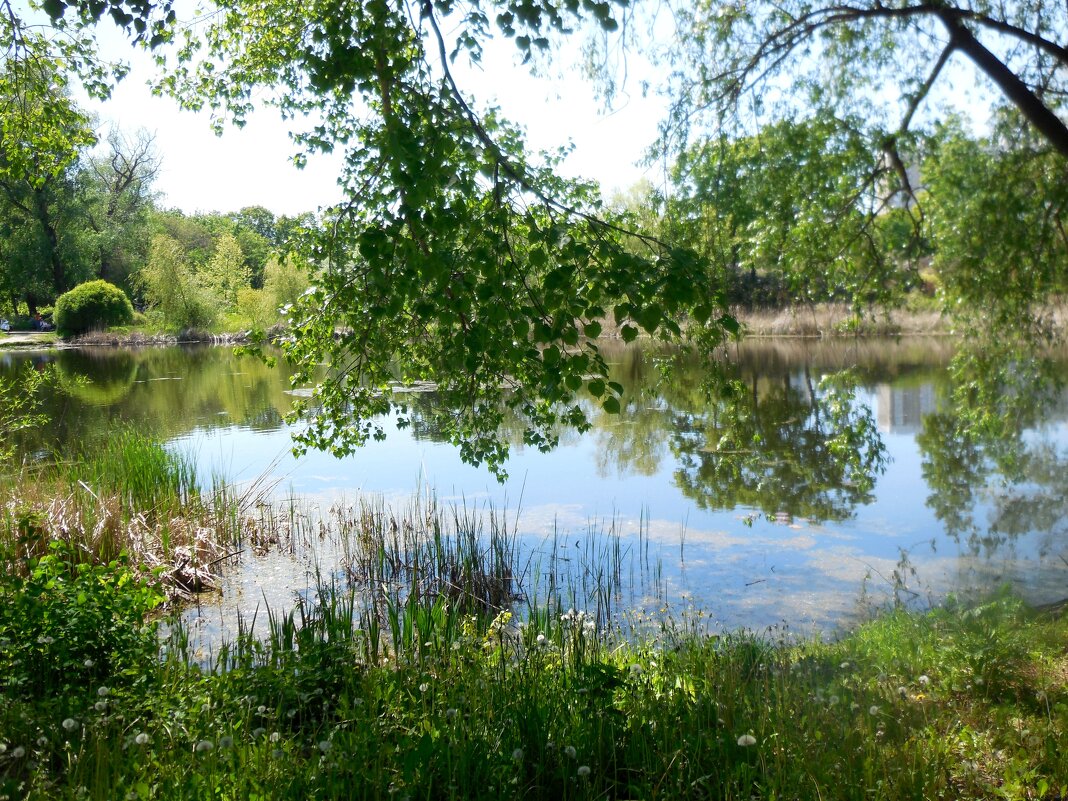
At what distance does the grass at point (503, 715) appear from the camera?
9.45 feet

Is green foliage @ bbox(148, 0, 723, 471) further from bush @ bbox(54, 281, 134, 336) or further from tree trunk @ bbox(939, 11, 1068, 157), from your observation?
bush @ bbox(54, 281, 134, 336)

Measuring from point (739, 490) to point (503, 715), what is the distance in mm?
8332

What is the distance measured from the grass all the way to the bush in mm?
44816

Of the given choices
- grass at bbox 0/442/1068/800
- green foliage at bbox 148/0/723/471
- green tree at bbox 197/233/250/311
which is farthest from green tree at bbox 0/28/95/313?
green tree at bbox 197/233/250/311

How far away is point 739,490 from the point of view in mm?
11227

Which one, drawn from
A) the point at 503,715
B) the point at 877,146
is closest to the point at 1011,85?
the point at 877,146

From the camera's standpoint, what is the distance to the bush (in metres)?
44.7

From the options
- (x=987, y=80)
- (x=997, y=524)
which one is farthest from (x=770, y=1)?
(x=997, y=524)

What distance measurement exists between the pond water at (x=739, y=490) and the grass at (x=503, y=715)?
5.31ft

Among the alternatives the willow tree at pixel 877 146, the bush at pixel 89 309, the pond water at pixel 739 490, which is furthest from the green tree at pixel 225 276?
the willow tree at pixel 877 146

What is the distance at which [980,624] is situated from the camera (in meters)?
5.32

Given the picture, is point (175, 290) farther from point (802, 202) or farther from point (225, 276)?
point (802, 202)

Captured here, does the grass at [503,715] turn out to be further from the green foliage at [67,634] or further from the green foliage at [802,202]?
the green foliage at [802,202]

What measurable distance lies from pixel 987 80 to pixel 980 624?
17.2 feet
